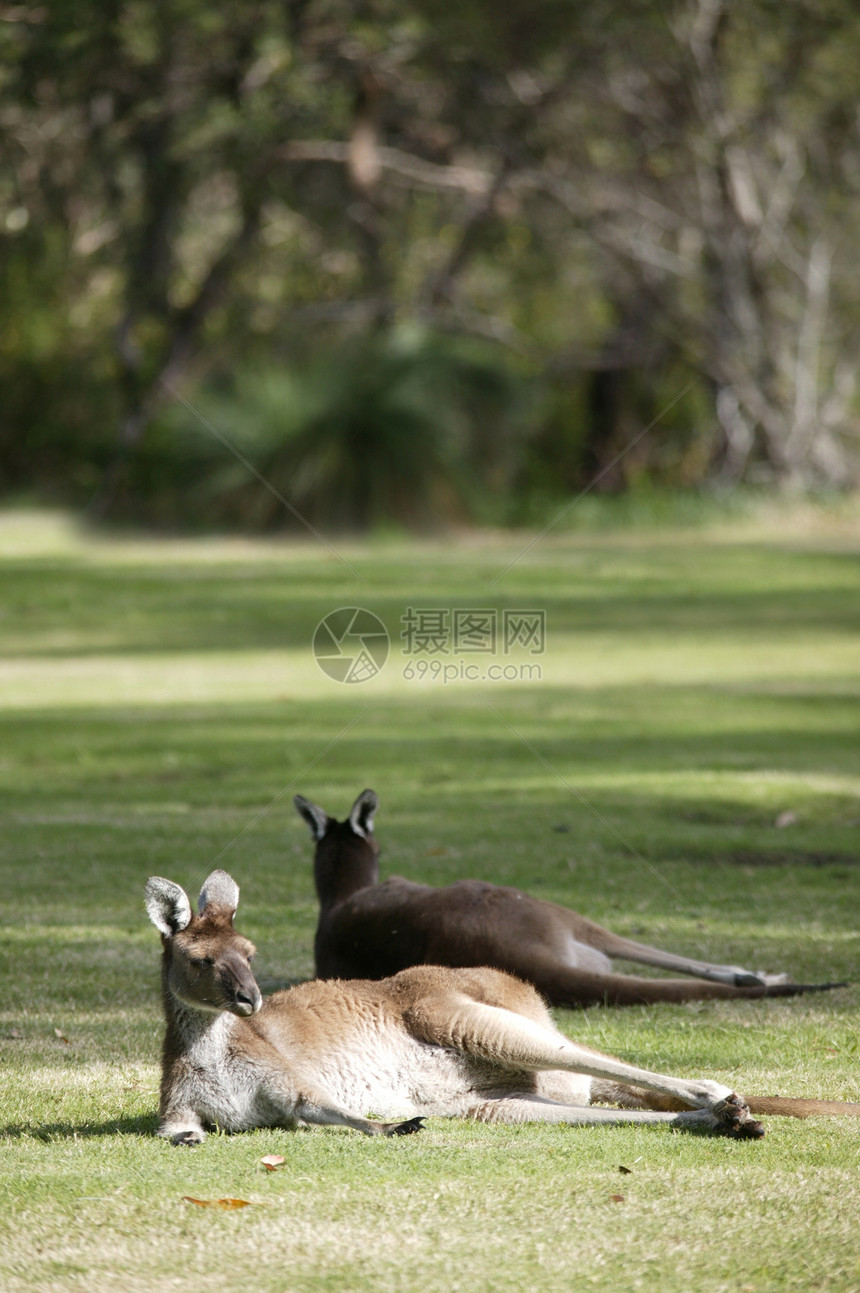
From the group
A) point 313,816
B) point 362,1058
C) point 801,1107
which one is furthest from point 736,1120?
point 313,816

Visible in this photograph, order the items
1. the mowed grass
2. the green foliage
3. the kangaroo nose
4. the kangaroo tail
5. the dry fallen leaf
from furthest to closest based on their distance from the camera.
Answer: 1. the green foliage
2. the kangaroo tail
3. the kangaroo nose
4. the dry fallen leaf
5. the mowed grass

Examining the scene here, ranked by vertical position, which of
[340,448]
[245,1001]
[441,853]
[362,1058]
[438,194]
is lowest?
[441,853]

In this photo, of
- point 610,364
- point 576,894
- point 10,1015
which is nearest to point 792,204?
point 610,364

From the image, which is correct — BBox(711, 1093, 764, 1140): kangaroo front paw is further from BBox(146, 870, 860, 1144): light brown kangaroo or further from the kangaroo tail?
the kangaroo tail

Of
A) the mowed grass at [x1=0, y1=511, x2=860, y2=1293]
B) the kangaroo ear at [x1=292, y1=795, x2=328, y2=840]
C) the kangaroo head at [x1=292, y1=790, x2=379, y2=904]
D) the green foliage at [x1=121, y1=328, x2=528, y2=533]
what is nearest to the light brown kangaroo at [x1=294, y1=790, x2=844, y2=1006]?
the mowed grass at [x1=0, y1=511, x2=860, y2=1293]

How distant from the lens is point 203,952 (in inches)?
167

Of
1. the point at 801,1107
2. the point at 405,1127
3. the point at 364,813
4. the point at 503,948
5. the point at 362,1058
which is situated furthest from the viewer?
the point at 364,813

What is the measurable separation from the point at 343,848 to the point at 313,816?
0.60 ft

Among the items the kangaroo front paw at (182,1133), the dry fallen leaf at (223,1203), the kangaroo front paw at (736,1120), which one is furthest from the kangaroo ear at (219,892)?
the kangaroo front paw at (736,1120)

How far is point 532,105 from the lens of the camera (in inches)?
971

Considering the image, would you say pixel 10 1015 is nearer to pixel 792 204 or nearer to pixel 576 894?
pixel 576 894

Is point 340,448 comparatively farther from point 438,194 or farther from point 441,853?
point 441,853

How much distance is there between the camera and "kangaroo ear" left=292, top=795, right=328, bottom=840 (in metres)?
6.23

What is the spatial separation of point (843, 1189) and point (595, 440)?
2610cm
